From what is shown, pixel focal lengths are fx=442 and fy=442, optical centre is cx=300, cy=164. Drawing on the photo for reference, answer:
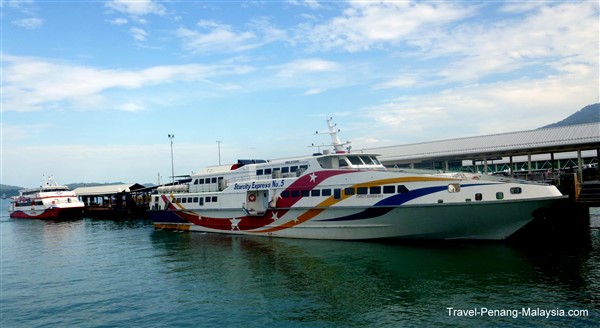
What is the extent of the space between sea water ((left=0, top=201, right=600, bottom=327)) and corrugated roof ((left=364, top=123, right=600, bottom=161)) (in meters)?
13.3

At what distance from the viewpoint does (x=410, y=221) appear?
2442cm

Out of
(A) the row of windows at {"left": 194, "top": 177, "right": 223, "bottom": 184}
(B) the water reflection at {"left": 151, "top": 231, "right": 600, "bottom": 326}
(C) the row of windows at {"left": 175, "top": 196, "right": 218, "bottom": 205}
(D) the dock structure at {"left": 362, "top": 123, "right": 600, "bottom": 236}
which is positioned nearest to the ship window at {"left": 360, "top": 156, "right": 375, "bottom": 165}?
(B) the water reflection at {"left": 151, "top": 231, "right": 600, "bottom": 326}

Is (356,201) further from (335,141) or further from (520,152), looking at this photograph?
(520,152)

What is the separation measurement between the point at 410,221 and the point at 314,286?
879 centimetres

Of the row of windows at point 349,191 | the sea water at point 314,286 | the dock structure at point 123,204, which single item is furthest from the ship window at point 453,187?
the dock structure at point 123,204

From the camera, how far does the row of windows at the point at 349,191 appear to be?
969 inches

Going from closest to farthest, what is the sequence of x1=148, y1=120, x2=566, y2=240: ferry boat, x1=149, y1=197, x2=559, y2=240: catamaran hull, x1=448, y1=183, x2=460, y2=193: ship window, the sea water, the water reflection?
the sea water → the water reflection → x1=149, y1=197, x2=559, y2=240: catamaran hull → x1=148, y1=120, x2=566, y2=240: ferry boat → x1=448, y1=183, x2=460, y2=193: ship window

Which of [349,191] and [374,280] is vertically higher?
[349,191]

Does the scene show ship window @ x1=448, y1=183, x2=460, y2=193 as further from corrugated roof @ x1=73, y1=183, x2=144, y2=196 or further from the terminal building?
corrugated roof @ x1=73, y1=183, x2=144, y2=196

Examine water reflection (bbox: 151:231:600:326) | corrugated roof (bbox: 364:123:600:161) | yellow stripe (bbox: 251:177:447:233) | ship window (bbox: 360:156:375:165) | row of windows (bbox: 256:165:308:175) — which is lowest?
water reflection (bbox: 151:231:600:326)

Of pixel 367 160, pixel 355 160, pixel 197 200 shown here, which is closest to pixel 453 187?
pixel 367 160

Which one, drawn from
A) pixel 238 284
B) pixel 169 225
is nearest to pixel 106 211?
pixel 169 225

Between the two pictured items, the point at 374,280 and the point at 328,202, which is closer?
the point at 374,280

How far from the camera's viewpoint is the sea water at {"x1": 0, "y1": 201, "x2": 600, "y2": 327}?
14.3m
